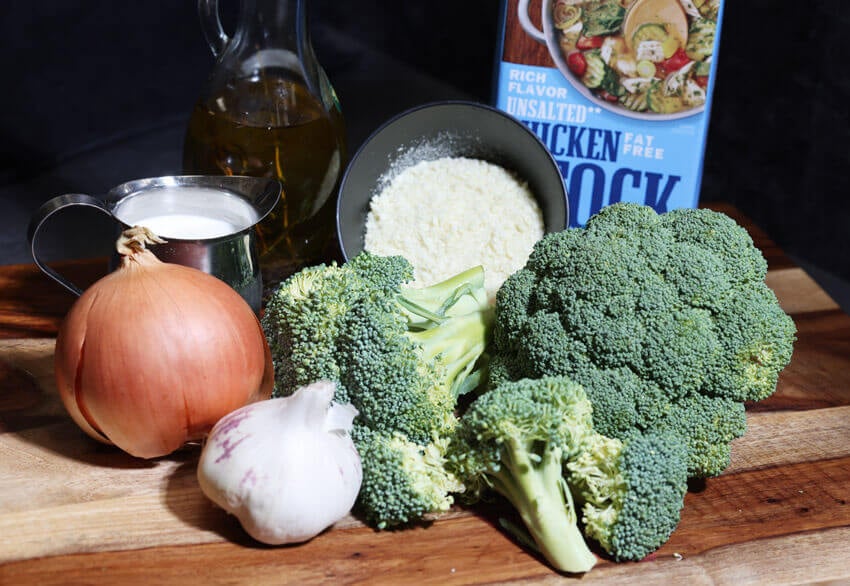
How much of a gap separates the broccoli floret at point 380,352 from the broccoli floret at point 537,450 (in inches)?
3.2

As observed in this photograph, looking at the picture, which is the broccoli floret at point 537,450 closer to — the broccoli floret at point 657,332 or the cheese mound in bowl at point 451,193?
the broccoli floret at point 657,332

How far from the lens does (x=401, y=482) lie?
1.16 meters

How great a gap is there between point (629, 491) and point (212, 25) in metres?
1.00

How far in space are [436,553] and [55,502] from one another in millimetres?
458

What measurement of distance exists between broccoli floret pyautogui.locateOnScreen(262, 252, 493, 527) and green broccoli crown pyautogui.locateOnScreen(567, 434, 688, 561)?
0.17 meters

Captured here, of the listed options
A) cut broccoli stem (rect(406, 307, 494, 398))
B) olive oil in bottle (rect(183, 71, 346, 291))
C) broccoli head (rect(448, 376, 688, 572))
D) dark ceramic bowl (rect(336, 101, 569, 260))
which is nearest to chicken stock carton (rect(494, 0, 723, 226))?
dark ceramic bowl (rect(336, 101, 569, 260))

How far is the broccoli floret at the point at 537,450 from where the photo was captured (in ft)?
3.66

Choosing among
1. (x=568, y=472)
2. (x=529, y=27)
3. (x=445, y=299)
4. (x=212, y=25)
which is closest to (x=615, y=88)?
(x=529, y=27)

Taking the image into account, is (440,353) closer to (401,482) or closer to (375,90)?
(401,482)

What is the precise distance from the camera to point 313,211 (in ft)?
5.39

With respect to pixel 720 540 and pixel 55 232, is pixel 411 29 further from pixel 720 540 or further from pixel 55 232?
pixel 720 540

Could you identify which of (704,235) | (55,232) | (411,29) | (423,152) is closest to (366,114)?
(411,29)

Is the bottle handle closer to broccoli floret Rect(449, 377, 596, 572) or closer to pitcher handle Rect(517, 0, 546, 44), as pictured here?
pitcher handle Rect(517, 0, 546, 44)

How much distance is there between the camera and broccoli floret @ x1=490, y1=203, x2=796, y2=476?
1.23 meters
